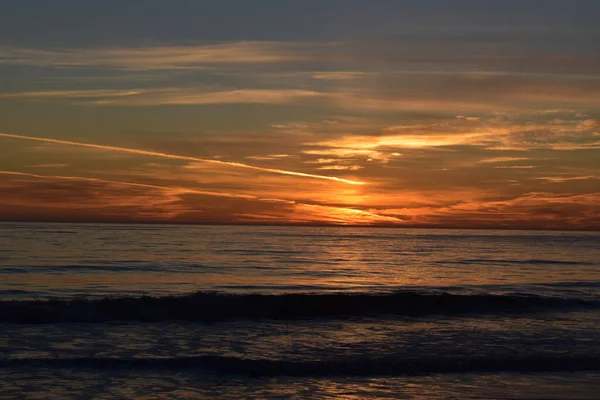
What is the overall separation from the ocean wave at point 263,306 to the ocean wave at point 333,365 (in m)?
6.33

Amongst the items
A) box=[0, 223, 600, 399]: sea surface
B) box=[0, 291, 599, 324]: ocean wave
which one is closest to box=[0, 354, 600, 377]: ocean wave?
box=[0, 223, 600, 399]: sea surface

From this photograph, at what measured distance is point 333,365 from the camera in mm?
14492

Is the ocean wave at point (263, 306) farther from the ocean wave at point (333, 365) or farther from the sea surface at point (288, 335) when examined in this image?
the ocean wave at point (333, 365)

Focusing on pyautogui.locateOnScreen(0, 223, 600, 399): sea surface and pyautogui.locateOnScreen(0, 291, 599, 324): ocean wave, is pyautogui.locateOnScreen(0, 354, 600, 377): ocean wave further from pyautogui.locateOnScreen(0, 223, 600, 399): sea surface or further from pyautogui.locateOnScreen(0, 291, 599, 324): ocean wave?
pyautogui.locateOnScreen(0, 291, 599, 324): ocean wave

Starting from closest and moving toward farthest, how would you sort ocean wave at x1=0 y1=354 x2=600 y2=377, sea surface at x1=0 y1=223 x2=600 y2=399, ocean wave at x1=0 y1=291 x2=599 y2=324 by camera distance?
sea surface at x1=0 y1=223 x2=600 y2=399, ocean wave at x1=0 y1=354 x2=600 y2=377, ocean wave at x1=0 y1=291 x2=599 y2=324

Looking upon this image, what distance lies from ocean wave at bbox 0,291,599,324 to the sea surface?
0.24ft

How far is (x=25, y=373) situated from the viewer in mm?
13055

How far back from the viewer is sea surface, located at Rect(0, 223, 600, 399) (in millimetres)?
12742

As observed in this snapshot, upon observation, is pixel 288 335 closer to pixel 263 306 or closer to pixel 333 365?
pixel 333 365

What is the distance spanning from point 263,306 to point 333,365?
381 inches

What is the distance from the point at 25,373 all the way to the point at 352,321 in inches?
440

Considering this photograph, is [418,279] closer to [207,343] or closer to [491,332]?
[491,332]

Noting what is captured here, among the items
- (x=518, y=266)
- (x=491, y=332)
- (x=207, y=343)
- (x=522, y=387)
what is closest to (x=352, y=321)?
(x=491, y=332)

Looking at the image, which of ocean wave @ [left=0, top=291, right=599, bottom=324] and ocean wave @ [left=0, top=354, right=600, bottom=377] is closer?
ocean wave @ [left=0, top=354, right=600, bottom=377]
